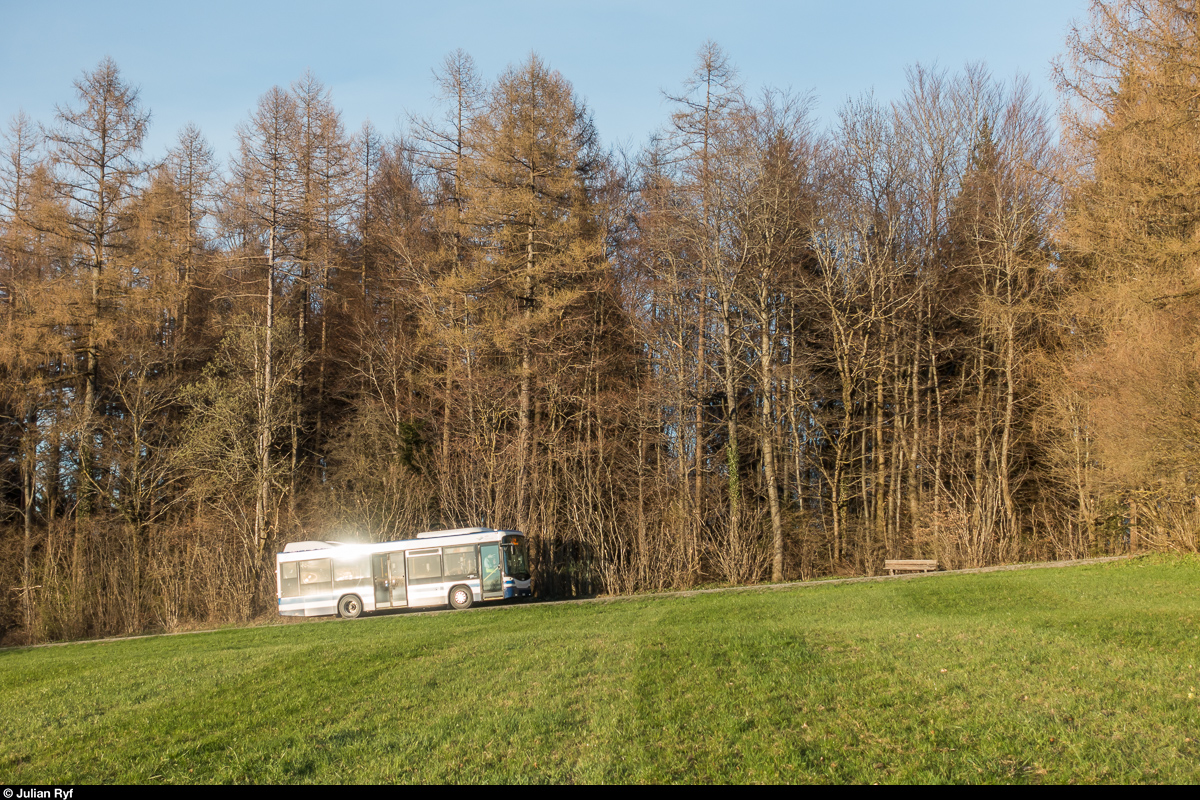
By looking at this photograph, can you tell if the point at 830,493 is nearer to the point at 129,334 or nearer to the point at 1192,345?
the point at 1192,345

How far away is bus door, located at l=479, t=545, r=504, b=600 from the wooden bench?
36.8 feet

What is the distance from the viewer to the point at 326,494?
91.2 ft

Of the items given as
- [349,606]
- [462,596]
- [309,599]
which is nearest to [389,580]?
[349,606]

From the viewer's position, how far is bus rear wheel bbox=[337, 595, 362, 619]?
24094 millimetres

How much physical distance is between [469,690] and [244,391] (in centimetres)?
2158

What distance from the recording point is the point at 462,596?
23.7 meters

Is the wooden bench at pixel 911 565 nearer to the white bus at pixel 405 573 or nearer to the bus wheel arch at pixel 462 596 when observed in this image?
the white bus at pixel 405 573

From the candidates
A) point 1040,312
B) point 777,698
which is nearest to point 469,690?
point 777,698

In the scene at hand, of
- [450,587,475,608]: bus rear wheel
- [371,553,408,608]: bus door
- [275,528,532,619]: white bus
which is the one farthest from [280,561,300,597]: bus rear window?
[450,587,475,608]: bus rear wheel

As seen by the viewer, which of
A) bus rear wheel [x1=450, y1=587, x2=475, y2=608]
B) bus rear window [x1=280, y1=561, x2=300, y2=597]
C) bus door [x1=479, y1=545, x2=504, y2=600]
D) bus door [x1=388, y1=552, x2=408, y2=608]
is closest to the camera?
bus door [x1=479, y1=545, x2=504, y2=600]

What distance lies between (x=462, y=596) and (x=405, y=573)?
1.87 meters

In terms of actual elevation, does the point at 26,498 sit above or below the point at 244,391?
below

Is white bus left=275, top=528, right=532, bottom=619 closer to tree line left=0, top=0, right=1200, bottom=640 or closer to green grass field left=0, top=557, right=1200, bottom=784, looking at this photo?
tree line left=0, top=0, right=1200, bottom=640

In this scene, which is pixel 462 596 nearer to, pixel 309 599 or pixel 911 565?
pixel 309 599
